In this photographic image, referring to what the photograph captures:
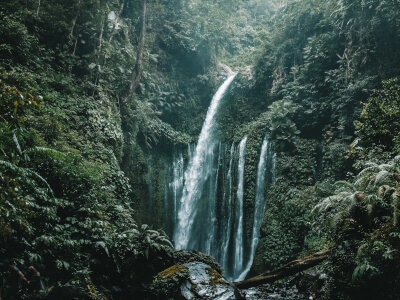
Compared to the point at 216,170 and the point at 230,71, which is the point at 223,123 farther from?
the point at 230,71

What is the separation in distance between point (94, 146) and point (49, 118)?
2.29 m

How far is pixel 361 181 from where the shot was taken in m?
5.52

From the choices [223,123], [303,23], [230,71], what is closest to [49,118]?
[223,123]

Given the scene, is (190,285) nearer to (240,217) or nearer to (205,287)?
(205,287)

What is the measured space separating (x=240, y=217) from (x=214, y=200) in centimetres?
229

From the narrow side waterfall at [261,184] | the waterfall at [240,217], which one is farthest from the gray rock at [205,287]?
the waterfall at [240,217]

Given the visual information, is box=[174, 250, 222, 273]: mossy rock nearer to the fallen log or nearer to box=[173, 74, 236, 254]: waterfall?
the fallen log

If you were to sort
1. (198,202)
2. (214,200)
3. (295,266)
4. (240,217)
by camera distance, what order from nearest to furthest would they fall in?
(295,266) < (240,217) < (214,200) < (198,202)

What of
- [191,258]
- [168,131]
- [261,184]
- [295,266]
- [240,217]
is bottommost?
[240,217]

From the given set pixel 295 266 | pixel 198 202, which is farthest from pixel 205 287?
pixel 198 202

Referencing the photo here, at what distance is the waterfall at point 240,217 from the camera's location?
40.4ft

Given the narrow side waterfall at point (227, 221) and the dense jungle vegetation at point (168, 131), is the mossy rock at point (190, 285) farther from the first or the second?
the narrow side waterfall at point (227, 221)

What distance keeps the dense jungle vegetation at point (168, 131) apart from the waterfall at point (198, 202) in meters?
1.04

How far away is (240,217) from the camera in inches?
524
